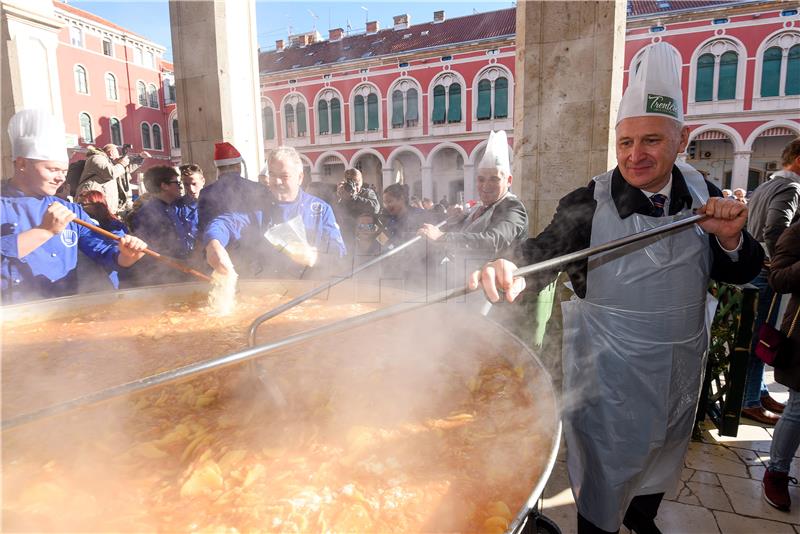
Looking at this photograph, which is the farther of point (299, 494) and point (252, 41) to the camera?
point (252, 41)

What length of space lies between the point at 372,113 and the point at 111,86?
16889mm

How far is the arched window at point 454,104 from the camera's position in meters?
21.0

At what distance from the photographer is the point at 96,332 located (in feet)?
6.46

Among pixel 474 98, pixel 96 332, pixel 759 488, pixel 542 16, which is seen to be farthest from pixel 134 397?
pixel 474 98

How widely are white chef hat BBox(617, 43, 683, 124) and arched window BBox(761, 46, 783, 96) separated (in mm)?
21634

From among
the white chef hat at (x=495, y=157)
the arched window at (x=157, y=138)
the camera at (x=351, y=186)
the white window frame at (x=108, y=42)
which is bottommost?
the camera at (x=351, y=186)

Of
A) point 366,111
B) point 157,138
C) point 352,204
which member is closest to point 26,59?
point 352,204

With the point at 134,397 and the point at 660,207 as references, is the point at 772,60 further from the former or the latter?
the point at 134,397

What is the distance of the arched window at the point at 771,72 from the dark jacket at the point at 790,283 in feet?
68.6

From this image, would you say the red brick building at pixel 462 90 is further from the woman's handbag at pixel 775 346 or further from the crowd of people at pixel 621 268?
the crowd of people at pixel 621 268

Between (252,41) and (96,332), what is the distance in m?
3.80

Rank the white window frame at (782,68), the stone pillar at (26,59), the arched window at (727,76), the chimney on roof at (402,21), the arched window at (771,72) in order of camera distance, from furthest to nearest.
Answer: the chimney on roof at (402,21), the arched window at (727,76), the arched window at (771,72), the white window frame at (782,68), the stone pillar at (26,59)

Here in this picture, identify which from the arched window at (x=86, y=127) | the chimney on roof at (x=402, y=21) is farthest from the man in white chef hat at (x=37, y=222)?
the arched window at (x=86, y=127)

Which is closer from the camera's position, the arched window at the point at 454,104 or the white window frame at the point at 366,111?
the arched window at the point at 454,104
